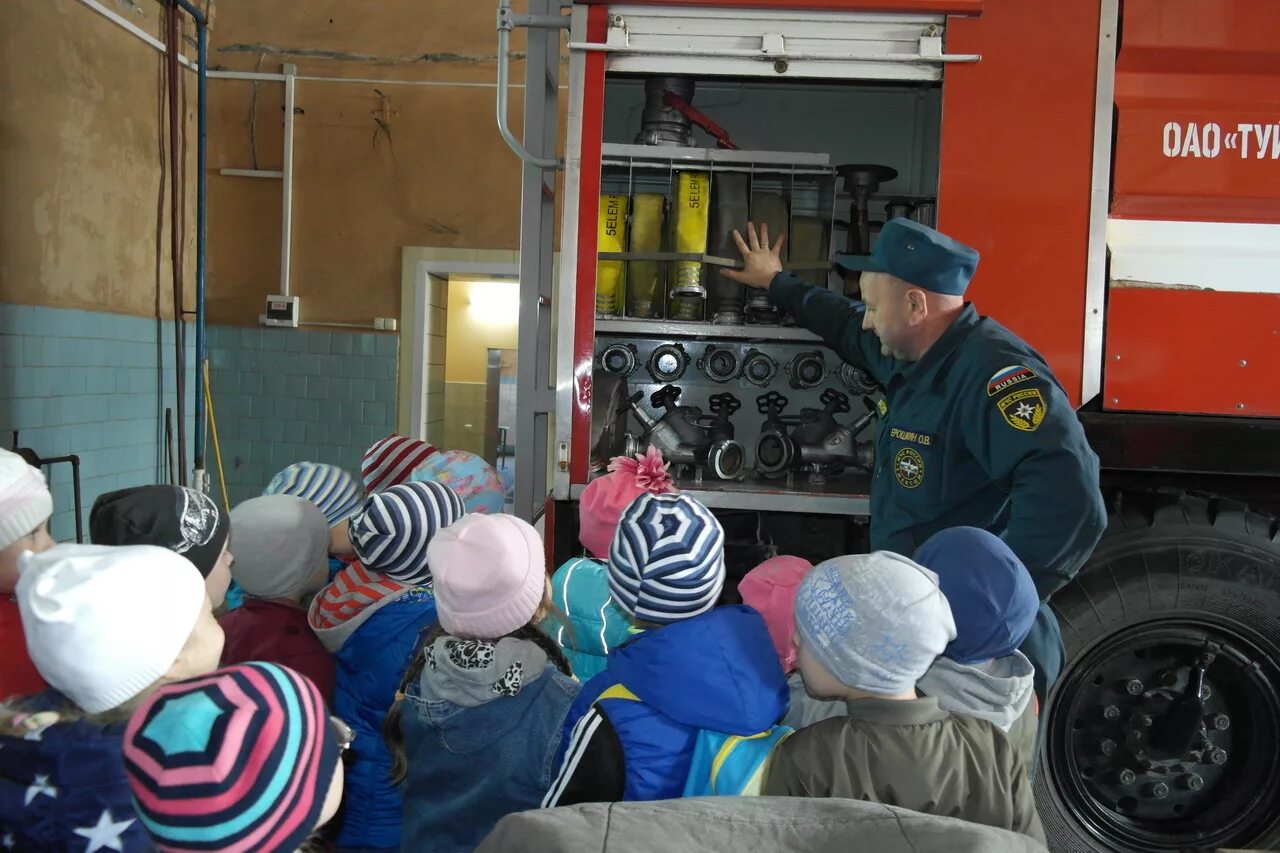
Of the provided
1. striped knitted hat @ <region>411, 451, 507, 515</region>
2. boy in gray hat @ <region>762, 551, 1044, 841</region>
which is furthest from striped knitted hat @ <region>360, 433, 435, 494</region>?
boy in gray hat @ <region>762, 551, 1044, 841</region>

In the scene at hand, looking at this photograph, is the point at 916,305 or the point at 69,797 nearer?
→ the point at 69,797

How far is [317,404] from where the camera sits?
24.2ft

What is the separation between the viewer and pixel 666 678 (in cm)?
172

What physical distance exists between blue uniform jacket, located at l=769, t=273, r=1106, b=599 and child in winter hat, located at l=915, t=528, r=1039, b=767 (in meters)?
0.50

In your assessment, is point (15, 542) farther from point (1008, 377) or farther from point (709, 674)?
point (1008, 377)

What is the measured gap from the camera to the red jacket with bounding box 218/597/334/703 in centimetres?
217

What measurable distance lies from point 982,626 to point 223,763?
51.5 inches

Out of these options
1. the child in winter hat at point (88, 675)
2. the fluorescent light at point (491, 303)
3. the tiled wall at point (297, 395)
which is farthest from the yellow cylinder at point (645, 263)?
the fluorescent light at point (491, 303)

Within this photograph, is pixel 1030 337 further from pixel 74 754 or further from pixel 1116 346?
pixel 74 754

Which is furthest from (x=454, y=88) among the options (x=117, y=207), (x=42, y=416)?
(x=42, y=416)

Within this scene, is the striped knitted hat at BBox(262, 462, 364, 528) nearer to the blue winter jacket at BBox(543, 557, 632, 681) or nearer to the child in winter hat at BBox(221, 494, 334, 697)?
the child in winter hat at BBox(221, 494, 334, 697)

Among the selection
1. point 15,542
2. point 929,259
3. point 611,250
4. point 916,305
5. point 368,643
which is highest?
point 611,250

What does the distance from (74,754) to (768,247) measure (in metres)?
2.76

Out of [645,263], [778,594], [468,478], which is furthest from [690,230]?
[778,594]
